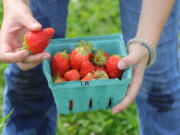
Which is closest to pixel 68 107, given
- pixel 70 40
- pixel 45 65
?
pixel 45 65

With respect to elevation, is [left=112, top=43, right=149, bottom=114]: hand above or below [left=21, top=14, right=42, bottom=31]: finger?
below

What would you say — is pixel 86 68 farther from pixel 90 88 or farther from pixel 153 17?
pixel 153 17

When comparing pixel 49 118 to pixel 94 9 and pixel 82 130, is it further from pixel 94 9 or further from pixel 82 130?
pixel 94 9

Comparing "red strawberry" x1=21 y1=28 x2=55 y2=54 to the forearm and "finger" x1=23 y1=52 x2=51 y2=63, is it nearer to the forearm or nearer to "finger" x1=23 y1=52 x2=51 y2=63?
"finger" x1=23 y1=52 x2=51 y2=63

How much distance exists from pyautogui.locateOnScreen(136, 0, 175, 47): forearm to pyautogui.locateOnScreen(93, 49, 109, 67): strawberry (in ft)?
0.58

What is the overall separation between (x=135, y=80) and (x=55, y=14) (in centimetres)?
46

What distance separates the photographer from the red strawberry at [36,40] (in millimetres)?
934

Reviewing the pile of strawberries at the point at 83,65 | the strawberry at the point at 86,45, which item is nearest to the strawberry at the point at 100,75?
the pile of strawberries at the point at 83,65

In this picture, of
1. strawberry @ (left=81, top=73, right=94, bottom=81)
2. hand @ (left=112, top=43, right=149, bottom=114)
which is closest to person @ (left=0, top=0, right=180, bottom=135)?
hand @ (left=112, top=43, right=149, bottom=114)

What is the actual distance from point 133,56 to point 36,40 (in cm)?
34

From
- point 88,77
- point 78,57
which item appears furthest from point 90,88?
point 78,57

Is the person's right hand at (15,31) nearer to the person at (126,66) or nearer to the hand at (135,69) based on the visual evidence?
the person at (126,66)

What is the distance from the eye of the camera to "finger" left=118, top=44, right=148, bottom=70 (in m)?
0.98

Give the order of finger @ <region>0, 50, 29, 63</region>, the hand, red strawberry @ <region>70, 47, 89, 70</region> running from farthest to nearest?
red strawberry @ <region>70, 47, 89, 70</region> < the hand < finger @ <region>0, 50, 29, 63</region>
